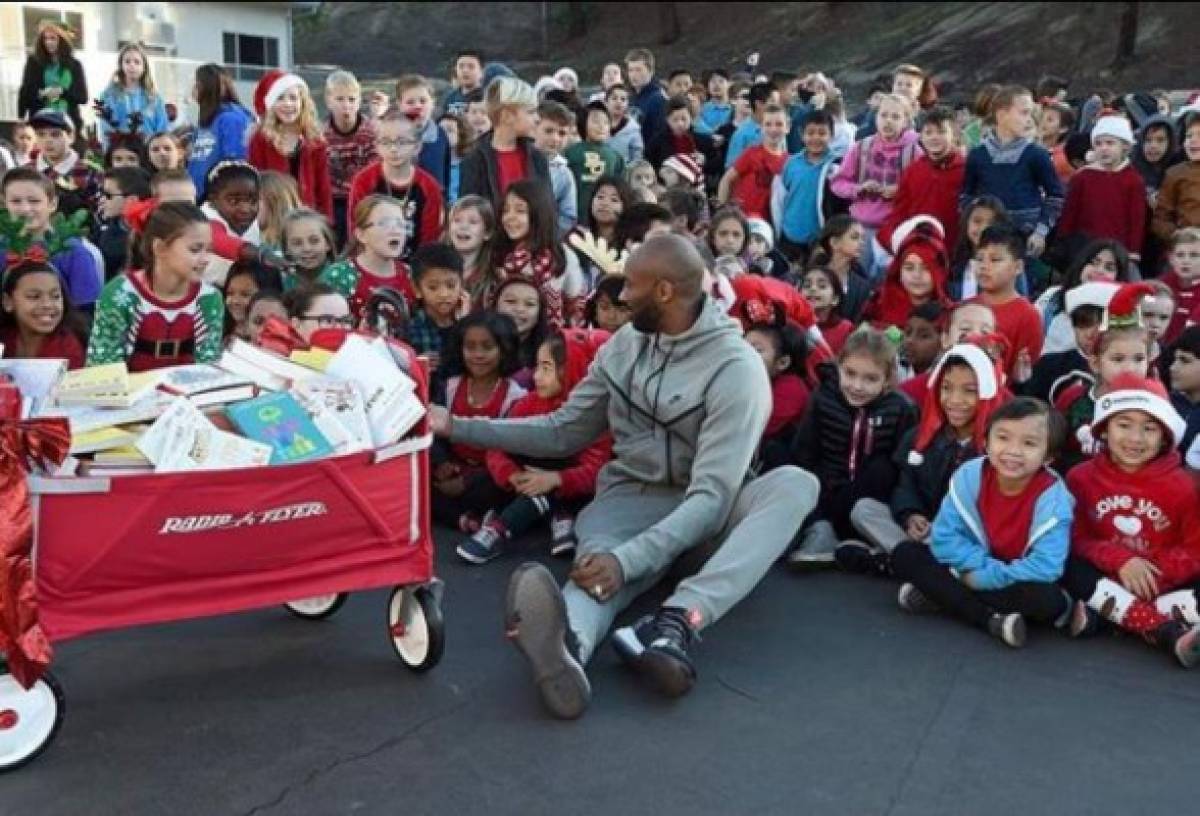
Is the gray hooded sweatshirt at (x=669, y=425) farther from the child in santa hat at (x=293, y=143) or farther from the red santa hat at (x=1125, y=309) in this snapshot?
the child in santa hat at (x=293, y=143)

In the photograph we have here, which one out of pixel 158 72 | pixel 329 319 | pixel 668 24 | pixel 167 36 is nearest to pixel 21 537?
pixel 329 319

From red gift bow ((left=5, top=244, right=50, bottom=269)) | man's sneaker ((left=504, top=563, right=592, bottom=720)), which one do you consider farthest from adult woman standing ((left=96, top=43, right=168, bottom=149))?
man's sneaker ((left=504, top=563, right=592, bottom=720))

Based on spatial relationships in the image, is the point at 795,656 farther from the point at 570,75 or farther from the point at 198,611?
the point at 570,75

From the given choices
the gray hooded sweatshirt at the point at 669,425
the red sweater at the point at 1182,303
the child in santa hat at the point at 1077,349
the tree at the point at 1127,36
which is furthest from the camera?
the tree at the point at 1127,36

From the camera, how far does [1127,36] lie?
24.9 metres

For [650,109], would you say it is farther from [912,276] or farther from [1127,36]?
[1127,36]

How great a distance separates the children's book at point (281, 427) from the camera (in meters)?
3.53

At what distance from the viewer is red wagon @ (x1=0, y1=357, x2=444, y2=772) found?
10.9 ft

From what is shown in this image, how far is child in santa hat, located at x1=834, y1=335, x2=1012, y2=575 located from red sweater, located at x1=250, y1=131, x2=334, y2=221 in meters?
4.40

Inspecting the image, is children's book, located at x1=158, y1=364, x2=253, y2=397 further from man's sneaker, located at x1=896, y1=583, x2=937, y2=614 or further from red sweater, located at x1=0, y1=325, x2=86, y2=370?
man's sneaker, located at x1=896, y1=583, x2=937, y2=614

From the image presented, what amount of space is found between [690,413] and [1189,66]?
22.7m

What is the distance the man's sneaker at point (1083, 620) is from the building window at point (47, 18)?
2222 cm

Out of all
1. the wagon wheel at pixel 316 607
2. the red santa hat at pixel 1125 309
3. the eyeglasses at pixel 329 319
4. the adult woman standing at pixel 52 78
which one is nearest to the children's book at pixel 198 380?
the wagon wheel at pixel 316 607

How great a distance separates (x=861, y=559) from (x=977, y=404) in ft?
2.43
